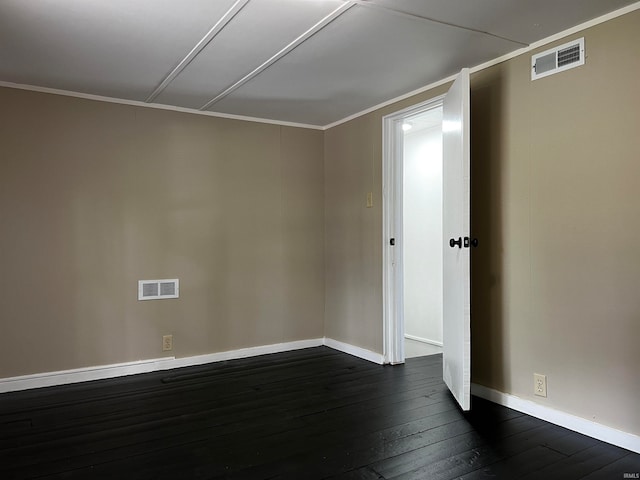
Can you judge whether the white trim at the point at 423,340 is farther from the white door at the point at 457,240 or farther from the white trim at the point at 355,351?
the white door at the point at 457,240

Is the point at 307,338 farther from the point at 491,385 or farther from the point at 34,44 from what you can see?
the point at 34,44

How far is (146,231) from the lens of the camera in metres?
3.83

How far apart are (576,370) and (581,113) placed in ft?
4.67

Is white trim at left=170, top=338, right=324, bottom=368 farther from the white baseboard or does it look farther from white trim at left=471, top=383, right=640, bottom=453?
white trim at left=471, top=383, right=640, bottom=453

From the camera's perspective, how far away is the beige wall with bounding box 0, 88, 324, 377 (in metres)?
3.39

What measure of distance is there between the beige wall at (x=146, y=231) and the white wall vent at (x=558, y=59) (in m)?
2.40

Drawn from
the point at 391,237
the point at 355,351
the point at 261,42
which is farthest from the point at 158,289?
the point at 261,42

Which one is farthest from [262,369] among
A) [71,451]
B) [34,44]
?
[34,44]

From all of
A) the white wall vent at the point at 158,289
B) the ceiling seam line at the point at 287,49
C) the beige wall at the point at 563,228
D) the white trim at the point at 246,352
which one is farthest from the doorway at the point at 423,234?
the white wall vent at the point at 158,289

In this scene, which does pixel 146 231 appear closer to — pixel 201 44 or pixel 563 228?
pixel 201 44

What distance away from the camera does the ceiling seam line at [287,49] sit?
2.28m

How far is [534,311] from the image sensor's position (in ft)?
9.05

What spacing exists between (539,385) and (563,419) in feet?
0.71

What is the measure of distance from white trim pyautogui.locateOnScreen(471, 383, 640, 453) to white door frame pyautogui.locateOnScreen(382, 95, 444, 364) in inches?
36.0
